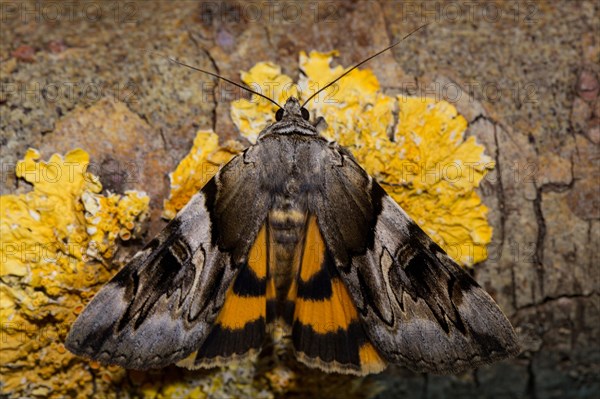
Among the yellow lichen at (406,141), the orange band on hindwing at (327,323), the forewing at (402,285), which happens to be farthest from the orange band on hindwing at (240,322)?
the yellow lichen at (406,141)

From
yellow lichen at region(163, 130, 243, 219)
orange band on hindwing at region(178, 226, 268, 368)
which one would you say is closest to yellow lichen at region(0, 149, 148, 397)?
yellow lichen at region(163, 130, 243, 219)

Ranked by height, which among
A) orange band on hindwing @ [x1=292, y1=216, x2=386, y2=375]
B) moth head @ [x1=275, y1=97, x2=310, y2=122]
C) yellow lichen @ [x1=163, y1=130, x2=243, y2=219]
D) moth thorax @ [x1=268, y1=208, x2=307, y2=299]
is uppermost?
moth head @ [x1=275, y1=97, x2=310, y2=122]

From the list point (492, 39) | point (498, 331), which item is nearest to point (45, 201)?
point (498, 331)

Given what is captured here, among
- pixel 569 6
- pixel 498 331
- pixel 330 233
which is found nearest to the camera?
pixel 498 331

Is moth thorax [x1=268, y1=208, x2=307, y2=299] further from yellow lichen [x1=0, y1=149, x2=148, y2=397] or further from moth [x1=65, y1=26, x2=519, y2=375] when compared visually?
yellow lichen [x1=0, y1=149, x2=148, y2=397]

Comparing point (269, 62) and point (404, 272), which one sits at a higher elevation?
point (269, 62)

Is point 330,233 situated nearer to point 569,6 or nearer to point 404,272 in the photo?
point 404,272
